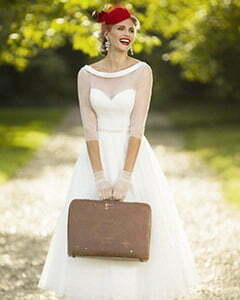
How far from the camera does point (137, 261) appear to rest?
4859 mm

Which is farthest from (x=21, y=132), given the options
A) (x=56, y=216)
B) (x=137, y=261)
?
(x=137, y=261)

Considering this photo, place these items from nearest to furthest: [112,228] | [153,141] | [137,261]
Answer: [112,228] < [137,261] < [153,141]

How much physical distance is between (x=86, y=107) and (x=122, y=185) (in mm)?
557

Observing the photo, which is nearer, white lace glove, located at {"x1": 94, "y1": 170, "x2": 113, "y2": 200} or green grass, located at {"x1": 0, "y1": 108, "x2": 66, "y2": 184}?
white lace glove, located at {"x1": 94, "y1": 170, "x2": 113, "y2": 200}

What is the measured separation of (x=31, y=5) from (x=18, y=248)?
171 inches

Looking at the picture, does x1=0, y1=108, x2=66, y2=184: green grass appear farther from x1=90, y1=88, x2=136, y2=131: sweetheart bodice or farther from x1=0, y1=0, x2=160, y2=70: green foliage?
x1=90, y1=88, x2=136, y2=131: sweetheart bodice

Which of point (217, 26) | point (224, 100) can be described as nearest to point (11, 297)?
point (217, 26)

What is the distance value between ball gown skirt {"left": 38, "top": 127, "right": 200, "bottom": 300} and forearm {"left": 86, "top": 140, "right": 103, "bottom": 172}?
0.09 meters

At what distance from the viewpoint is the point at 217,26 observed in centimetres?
2078

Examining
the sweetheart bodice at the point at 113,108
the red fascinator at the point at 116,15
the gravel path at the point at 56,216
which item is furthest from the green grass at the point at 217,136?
the red fascinator at the point at 116,15

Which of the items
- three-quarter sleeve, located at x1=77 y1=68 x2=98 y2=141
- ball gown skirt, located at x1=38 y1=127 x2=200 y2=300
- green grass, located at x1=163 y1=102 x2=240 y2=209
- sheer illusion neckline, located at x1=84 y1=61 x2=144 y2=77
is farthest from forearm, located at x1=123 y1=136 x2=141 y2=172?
green grass, located at x1=163 y1=102 x2=240 y2=209

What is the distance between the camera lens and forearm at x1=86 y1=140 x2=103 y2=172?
480 centimetres

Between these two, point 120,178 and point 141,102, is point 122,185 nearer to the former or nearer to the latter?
point 120,178

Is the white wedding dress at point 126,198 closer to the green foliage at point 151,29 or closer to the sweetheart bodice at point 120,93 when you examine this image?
the sweetheart bodice at point 120,93
